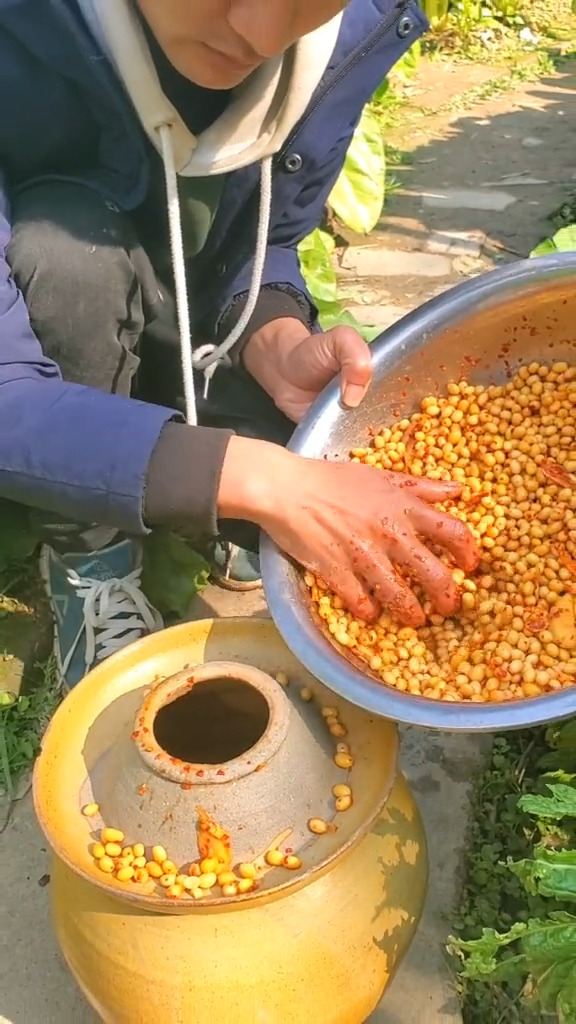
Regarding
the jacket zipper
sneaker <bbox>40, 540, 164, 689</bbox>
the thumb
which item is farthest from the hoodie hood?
sneaker <bbox>40, 540, 164, 689</bbox>

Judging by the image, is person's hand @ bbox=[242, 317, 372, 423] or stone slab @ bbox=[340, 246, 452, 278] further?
stone slab @ bbox=[340, 246, 452, 278]

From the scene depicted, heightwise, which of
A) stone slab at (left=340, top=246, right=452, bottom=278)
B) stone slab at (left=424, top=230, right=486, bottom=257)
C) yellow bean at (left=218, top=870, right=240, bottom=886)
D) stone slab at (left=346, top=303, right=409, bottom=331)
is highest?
yellow bean at (left=218, top=870, right=240, bottom=886)

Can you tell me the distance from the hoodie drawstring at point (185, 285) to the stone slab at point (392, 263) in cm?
145

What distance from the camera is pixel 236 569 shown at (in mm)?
2119

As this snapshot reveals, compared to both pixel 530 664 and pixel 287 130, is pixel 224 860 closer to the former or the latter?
pixel 530 664

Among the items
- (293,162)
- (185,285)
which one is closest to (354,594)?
(185,285)

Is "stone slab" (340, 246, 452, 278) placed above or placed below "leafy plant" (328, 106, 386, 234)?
below

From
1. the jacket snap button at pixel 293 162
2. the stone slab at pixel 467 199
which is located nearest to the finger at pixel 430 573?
the jacket snap button at pixel 293 162

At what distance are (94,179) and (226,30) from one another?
1.48ft

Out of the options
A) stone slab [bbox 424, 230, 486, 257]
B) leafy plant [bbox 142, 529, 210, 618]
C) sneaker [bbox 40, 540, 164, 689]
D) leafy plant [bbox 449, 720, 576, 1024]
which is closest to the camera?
leafy plant [bbox 449, 720, 576, 1024]

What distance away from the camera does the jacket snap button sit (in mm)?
1781

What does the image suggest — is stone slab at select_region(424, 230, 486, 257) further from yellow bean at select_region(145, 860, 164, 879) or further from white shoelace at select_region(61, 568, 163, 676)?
yellow bean at select_region(145, 860, 164, 879)

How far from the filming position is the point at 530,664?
4.34 ft

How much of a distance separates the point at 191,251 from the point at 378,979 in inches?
45.1
